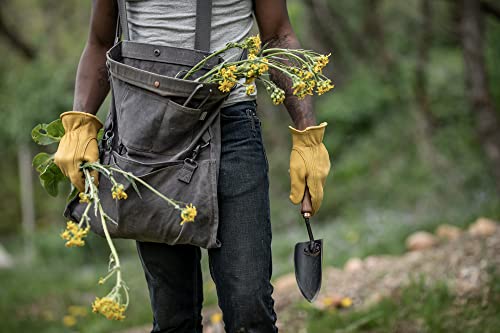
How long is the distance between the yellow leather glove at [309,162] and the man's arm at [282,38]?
5 centimetres

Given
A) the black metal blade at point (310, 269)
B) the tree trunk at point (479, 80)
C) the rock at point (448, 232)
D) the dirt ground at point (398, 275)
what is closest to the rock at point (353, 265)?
the dirt ground at point (398, 275)

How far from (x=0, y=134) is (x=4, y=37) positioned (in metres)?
1.57

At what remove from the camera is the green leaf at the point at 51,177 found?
8.07 ft

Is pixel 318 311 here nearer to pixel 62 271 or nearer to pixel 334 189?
pixel 62 271

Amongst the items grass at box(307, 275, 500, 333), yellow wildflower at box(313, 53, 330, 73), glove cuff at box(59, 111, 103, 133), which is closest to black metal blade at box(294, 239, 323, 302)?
yellow wildflower at box(313, 53, 330, 73)

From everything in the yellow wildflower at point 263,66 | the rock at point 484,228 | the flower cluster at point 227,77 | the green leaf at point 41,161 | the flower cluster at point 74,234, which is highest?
the yellow wildflower at point 263,66

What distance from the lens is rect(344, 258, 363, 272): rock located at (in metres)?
4.99

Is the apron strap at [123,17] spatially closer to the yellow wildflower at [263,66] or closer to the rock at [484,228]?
the yellow wildflower at [263,66]

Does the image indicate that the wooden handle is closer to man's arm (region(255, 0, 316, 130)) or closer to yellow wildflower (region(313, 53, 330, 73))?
man's arm (region(255, 0, 316, 130))

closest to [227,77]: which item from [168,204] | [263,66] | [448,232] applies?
[263,66]

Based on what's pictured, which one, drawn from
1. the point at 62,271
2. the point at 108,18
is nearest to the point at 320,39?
the point at 62,271

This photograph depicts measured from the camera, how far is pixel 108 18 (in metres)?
2.46

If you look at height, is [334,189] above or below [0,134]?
below

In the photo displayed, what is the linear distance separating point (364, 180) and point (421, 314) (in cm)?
742
